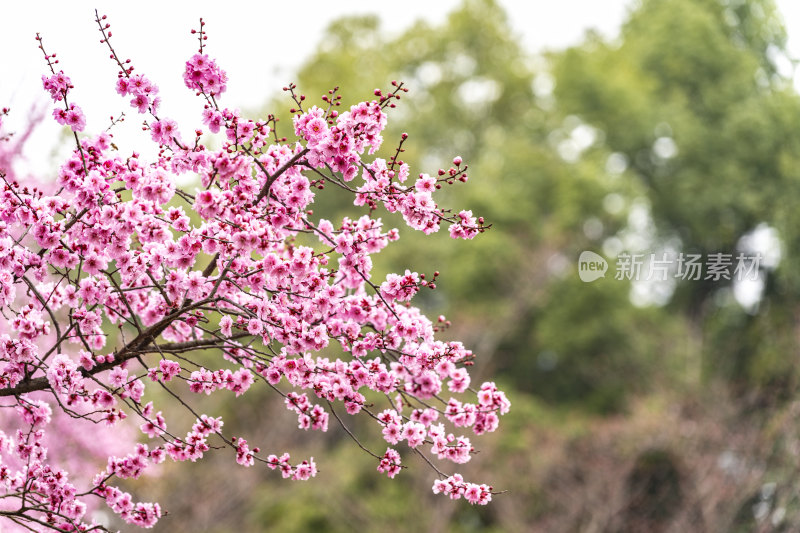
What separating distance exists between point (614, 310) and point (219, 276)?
11383 millimetres

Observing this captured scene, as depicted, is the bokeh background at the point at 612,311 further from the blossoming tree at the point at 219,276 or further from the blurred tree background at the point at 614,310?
the blossoming tree at the point at 219,276

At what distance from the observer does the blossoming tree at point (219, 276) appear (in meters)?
3.18

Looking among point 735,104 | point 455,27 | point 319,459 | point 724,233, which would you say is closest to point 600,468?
point 319,459

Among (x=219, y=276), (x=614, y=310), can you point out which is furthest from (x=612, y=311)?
(x=219, y=276)

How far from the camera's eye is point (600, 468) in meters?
10.3

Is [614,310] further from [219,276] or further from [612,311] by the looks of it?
[219,276]

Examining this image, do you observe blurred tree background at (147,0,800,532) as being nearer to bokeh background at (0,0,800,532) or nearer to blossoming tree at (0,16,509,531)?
bokeh background at (0,0,800,532)

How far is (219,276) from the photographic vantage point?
3266 mm

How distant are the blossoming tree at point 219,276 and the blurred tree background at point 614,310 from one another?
593cm

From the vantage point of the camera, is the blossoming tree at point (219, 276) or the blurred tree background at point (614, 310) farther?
A: the blurred tree background at point (614, 310)

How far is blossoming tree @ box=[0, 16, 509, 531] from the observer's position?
10.4ft

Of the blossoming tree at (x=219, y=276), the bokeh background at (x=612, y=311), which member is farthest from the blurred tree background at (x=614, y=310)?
the blossoming tree at (x=219, y=276)

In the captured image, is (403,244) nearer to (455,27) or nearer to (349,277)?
(455,27)

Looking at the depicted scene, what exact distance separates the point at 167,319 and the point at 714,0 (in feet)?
50.0
